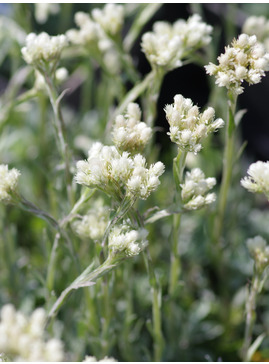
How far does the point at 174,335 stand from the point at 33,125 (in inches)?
33.2

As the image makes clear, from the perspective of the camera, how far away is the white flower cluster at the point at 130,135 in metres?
0.56

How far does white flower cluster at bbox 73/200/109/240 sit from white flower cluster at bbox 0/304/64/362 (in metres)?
0.17

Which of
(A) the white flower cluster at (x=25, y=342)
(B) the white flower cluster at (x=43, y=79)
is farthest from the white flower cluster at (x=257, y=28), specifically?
(A) the white flower cluster at (x=25, y=342)

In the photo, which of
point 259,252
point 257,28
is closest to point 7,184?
point 259,252

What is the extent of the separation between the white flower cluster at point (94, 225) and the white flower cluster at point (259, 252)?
0.69ft

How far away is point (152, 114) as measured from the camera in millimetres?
760

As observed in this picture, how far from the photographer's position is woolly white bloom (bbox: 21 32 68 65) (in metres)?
0.67

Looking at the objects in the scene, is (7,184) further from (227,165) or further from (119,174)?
(227,165)

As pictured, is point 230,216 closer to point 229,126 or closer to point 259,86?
point 229,126

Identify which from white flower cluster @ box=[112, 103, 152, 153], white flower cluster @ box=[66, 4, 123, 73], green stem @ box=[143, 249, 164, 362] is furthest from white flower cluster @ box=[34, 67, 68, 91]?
green stem @ box=[143, 249, 164, 362]

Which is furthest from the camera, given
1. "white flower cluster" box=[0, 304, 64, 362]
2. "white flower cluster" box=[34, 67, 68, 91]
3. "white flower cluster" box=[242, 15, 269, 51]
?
"white flower cluster" box=[242, 15, 269, 51]

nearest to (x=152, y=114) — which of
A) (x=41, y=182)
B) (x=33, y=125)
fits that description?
(x=41, y=182)

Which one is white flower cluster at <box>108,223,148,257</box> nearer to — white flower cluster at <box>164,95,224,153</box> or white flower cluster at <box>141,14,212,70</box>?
white flower cluster at <box>164,95,224,153</box>

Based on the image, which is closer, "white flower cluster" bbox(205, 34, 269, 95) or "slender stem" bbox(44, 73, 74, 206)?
"white flower cluster" bbox(205, 34, 269, 95)
